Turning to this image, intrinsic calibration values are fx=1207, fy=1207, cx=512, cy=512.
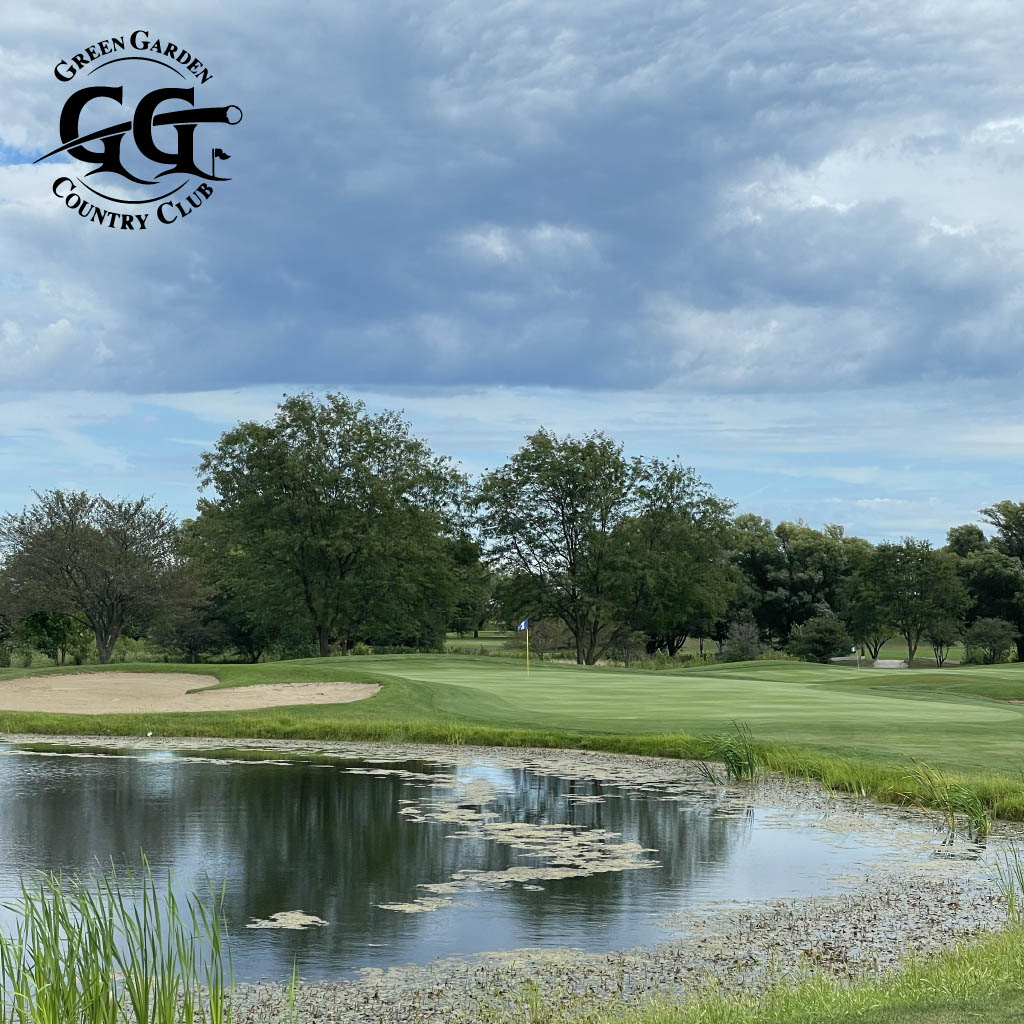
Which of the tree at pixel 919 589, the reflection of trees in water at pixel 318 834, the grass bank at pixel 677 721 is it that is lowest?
the reflection of trees in water at pixel 318 834

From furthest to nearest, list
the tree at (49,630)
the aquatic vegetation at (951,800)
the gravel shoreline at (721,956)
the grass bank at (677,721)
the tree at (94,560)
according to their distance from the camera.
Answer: the tree at (49,630) → the tree at (94,560) → the grass bank at (677,721) → the aquatic vegetation at (951,800) → the gravel shoreline at (721,956)

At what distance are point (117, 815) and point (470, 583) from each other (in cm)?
5871

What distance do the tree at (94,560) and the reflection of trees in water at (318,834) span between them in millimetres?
27486

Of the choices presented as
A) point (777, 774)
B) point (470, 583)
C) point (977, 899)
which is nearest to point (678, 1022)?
point (977, 899)

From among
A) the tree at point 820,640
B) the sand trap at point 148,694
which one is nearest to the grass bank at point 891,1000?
the sand trap at point 148,694

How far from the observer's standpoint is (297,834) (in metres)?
13.9

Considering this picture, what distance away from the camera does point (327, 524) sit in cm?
6150

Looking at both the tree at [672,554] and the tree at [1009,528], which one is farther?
the tree at [1009,528]

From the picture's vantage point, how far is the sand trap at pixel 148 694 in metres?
28.4

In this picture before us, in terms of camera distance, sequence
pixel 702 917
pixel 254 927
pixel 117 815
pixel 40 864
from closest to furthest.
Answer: pixel 254 927
pixel 702 917
pixel 40 864
pixel 117 815

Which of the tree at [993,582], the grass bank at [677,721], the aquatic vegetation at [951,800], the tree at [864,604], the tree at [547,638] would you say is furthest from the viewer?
the tree at [547,638]

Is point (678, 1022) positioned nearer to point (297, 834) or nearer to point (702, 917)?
point (702, 917)

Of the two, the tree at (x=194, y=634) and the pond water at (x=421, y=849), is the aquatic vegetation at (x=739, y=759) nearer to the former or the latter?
the pond water at (x=421, y=849)

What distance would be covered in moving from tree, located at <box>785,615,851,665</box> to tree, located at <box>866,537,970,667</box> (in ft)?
12.6
